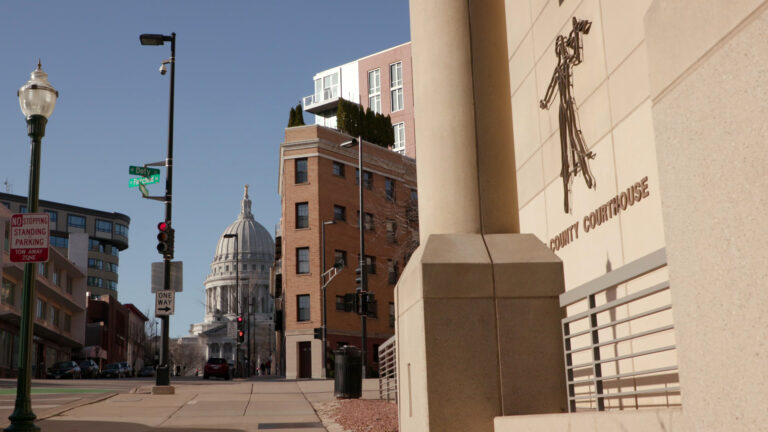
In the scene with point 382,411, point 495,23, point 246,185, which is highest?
point 246,185

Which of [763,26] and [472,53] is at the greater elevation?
[472,53]

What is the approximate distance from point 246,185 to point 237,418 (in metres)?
182

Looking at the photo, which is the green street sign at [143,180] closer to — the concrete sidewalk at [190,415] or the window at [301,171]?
the concrete sidewalk at [190,415]

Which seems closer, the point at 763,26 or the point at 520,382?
the point at 763,26

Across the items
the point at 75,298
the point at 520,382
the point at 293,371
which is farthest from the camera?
the point at 75,298

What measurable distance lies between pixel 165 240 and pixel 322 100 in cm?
7392

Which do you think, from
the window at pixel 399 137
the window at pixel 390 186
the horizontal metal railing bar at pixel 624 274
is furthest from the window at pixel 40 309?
the horizontal metal railing bar at pixel 624 274

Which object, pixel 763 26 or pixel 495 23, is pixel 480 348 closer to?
pixel 495 23

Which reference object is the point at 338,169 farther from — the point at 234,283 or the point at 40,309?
the point at 234,283

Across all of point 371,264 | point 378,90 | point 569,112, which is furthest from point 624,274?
point 378,90

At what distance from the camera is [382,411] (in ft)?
51.7

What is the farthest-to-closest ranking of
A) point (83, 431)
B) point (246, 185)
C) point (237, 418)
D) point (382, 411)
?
point (246, 185) < point (382, 411) < point (237, 418) < point (83, 431)

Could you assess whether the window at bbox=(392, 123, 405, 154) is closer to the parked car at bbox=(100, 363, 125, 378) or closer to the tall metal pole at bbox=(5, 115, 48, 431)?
the parked car at bbox=(100, 363, 125, 378)

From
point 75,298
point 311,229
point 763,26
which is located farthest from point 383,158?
point 763,26
